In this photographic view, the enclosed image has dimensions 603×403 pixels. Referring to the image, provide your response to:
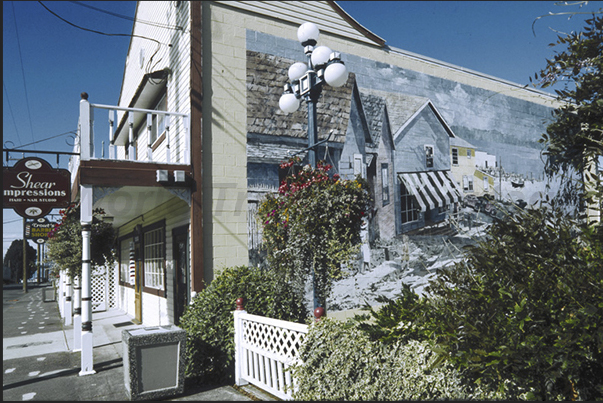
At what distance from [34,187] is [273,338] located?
21.4ft

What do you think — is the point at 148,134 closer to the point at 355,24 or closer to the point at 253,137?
the point at 253,137

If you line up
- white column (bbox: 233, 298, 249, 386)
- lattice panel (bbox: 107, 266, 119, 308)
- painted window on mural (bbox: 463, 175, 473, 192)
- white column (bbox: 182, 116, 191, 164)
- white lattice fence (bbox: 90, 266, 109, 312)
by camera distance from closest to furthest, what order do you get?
white column (bbox: 233, 298, 249, 386) < white column (bbox: 182, 116, 191, 164) < painted window on mural (bbox: 463, 175, 473, 192) < white lattice fence (bbox: 90, 266, 109, 312) < lattice panel (bbox: 107, 266, 119, 308)

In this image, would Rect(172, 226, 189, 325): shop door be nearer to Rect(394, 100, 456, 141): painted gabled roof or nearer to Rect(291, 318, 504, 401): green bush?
Rect(291, 318, 504, 401): green bush

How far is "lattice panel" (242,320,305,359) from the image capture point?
17.6ft

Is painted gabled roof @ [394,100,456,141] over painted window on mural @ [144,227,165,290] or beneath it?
over

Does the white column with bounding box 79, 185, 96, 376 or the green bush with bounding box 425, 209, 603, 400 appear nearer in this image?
the green bush with bounding box 425, 209, 603, 400

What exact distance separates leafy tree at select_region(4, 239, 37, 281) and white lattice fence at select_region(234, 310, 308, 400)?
260 feet

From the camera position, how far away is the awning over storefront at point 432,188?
500 inches

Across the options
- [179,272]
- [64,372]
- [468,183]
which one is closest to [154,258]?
[179,272]

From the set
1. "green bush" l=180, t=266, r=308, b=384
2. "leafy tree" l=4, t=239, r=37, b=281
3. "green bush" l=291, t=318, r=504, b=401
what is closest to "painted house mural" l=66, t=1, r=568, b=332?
"green bush" l=180, t=266, r=308, b=384

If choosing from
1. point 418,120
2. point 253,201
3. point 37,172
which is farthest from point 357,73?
point 37,172

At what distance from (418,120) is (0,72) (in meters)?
10.0

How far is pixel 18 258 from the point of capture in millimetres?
77750

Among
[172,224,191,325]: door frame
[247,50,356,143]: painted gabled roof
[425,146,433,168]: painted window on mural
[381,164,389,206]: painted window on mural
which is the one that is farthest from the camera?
[425,146,433,168]: painted window on mural
